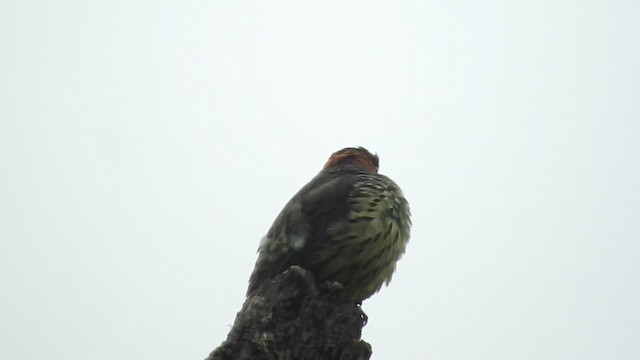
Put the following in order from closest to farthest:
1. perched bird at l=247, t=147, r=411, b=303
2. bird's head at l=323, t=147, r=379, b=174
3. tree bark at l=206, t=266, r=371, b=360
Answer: tree bark at l=206, t=266, r=371, b=360 → perched bird at l=247, t=147, r=411, b=303 → bird's head at l=323, t=147, r=379, b=174

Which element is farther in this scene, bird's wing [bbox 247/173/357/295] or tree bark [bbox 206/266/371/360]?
bird's wing [bbox 247/173/357/295]

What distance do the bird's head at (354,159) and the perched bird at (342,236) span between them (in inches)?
40.4

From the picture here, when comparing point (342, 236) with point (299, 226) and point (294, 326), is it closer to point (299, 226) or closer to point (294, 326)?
point (299, 226)

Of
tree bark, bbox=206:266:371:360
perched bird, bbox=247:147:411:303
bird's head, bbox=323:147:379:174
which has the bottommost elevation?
tree bark, bbox=206:266:371:360

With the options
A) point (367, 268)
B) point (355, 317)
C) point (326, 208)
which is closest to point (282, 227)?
point (326, 208)

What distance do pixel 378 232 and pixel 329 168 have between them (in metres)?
1.73

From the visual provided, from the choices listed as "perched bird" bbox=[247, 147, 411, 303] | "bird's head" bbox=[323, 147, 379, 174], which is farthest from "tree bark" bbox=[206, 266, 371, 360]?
"bird's head" bbox=[323, 147, 379, 174]

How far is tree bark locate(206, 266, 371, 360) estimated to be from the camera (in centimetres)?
401

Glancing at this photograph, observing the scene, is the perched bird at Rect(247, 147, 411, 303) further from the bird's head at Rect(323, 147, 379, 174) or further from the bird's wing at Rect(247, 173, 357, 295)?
the bird's head at Rect(323, 147, 379, 174)

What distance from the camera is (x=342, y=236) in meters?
6.09

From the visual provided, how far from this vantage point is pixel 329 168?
7809 mm

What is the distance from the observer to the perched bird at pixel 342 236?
5953 mm

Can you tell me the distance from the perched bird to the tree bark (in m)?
1.42

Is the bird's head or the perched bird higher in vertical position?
the bird's head
